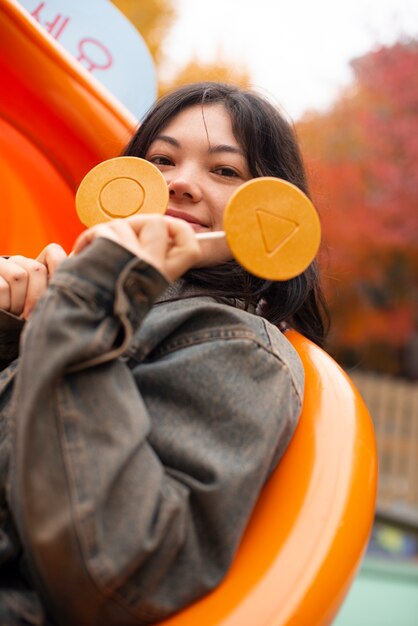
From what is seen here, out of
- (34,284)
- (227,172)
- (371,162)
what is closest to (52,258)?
(34,284)

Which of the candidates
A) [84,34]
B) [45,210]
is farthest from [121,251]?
[84,34]

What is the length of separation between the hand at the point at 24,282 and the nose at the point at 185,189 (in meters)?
0.27

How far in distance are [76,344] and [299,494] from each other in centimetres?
48

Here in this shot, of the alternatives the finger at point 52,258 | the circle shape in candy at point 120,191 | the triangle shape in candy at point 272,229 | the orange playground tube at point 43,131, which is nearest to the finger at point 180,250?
the triangle shape in candy at point 272,229

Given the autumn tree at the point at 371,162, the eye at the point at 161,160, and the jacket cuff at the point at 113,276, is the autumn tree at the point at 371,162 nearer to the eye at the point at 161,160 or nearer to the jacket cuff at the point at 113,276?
the eye at the point at 161,160

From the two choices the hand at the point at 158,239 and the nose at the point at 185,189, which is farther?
the nose at the point at 185,189

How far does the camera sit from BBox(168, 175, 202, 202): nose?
1.38 m

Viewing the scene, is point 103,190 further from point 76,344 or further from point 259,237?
point 76,344

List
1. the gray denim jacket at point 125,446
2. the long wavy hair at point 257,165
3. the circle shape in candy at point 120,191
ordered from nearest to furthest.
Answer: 1. the gray denim jacket at point 125,446
2. the circle shape in candy at point 120,191
3. the long wavy hair at point 257,165

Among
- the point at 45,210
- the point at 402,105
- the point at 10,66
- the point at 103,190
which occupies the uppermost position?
the point at 10,66

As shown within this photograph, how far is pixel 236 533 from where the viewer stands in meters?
0.99

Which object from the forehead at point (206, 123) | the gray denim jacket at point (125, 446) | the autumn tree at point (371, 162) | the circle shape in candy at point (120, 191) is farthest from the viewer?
the autumn tree at point (371, 162)

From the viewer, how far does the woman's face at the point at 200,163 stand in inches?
55.3

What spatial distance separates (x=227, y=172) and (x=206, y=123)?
0.12 m
